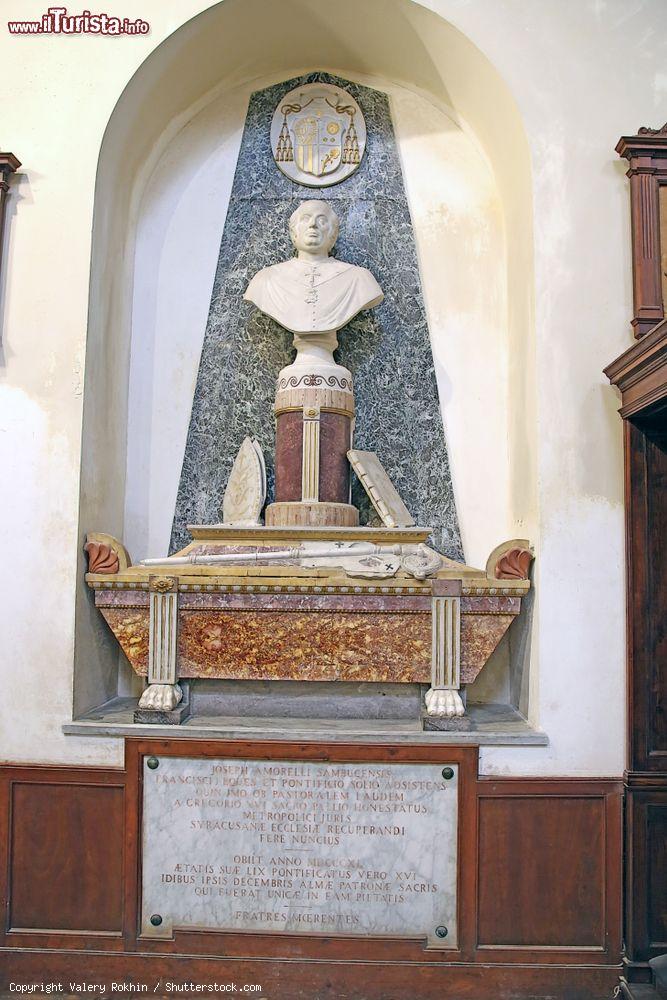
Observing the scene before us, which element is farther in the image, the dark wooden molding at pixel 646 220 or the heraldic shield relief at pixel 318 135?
the heraldic shield relief at pixel 318 135

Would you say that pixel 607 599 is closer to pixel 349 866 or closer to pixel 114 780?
pixel 349 866

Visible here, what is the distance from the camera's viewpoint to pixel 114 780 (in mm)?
3580

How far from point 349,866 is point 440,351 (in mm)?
2830

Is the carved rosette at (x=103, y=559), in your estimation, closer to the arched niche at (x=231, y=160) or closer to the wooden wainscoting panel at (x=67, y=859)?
the arched niche at (x=231, y=160)

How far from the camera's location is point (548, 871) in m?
3.48

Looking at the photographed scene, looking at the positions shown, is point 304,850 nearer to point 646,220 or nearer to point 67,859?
point 67,859

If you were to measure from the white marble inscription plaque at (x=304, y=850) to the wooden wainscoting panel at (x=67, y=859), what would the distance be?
0.16 metres

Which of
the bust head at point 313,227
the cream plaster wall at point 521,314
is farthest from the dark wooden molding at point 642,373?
the bust head at point 313,227

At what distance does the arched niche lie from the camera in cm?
397

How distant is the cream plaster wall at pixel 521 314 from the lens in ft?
11.9

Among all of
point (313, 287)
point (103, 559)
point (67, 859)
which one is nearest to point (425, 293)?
point (313, 287)

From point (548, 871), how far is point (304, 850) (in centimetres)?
108

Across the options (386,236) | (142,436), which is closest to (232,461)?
(142,436)

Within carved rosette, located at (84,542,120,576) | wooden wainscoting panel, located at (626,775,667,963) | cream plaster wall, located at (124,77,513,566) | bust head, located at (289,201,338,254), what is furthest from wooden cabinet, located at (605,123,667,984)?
carved rosette, located at (84,542,120,576)
